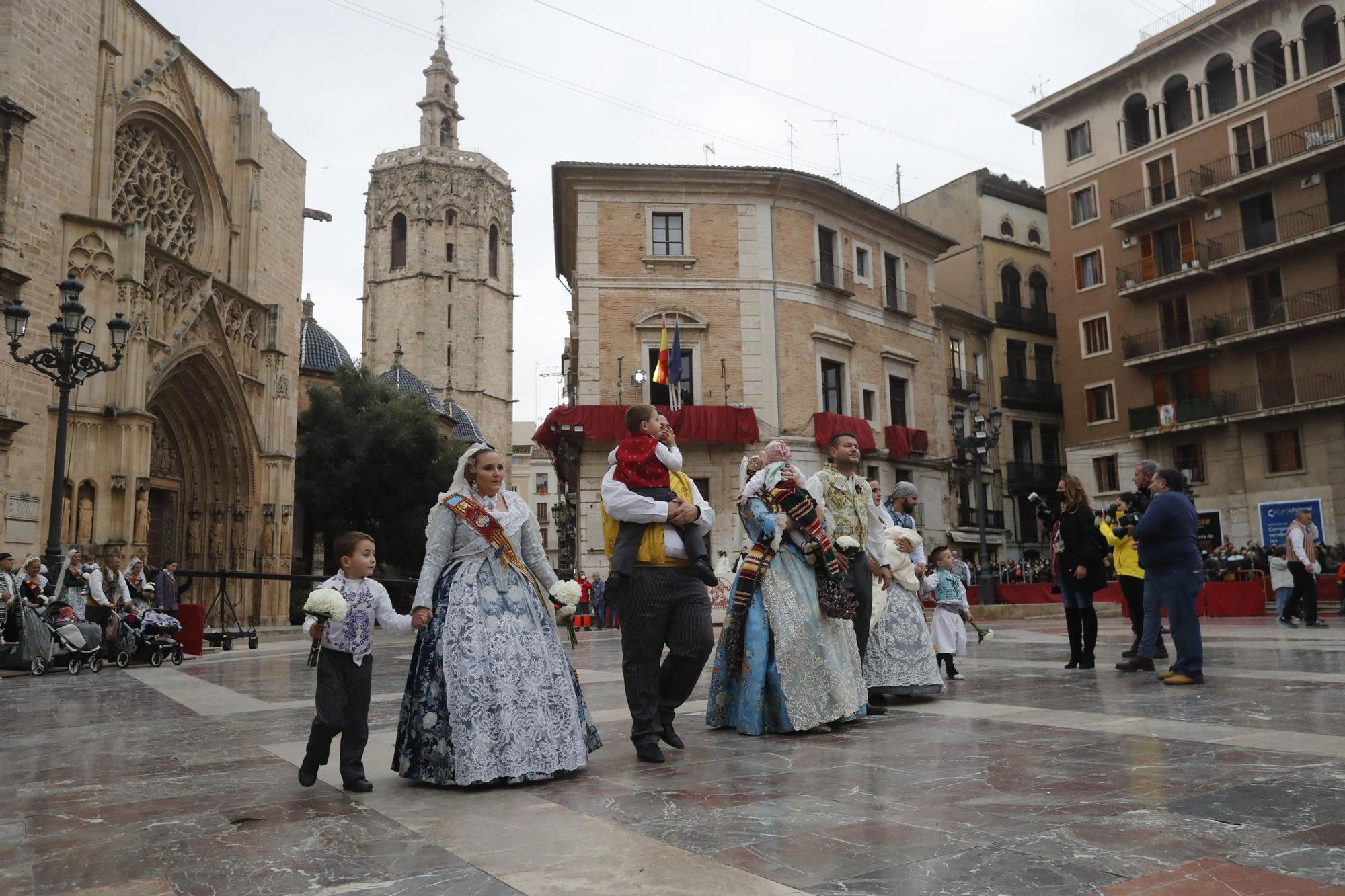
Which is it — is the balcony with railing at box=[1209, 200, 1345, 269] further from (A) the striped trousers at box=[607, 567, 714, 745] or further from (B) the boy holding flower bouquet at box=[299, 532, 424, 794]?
(B) the boy holding flower bouquet at box=[299, 532, 424, 794]

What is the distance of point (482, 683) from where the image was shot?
4590mm

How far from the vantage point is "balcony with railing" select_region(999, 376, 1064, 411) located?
3931 centimetres

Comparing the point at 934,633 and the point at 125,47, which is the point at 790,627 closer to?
the point at 934,633

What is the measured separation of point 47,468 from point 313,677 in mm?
12737

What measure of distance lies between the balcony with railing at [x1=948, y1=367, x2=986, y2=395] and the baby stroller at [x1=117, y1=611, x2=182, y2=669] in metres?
28.6

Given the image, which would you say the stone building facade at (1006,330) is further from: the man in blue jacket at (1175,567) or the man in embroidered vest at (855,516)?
the man in embroidered vest at (855,516)

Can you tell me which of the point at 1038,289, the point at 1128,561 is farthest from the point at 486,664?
the point at 1038,289

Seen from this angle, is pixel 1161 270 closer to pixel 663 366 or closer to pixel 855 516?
pixel 663 366

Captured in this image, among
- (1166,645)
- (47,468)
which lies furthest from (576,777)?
(47,468)

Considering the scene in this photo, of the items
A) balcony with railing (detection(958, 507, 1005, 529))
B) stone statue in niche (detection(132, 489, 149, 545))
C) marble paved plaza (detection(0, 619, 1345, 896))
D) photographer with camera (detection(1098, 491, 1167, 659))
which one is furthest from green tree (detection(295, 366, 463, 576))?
marble paved plaza (detection(0, 619, 1345, 896))

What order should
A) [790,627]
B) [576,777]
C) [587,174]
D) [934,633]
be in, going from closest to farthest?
[576,777] → [790,627] → [934,633] → [587,174]

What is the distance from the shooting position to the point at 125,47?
78.0 feet

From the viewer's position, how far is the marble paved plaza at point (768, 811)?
2986 millimetres

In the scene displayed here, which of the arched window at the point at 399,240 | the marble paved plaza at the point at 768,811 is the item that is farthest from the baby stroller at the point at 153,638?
the arched window at the point at 399,240
